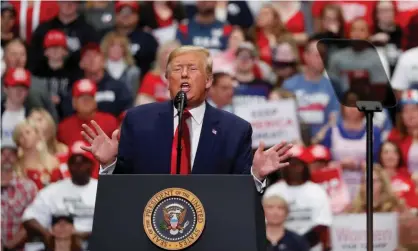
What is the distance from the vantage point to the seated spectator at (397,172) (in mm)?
8375

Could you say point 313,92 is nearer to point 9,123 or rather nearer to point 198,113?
point 9,123

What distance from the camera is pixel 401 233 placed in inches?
315

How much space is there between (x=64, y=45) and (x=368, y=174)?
5551 millimetres

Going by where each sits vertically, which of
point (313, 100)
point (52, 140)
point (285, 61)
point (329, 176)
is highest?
point (285, 61)

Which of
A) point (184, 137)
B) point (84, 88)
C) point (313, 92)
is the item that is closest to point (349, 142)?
point (313, 92)

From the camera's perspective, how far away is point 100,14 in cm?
967

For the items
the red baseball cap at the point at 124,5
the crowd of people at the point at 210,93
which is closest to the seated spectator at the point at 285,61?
the crowd of people at the point at 210,93

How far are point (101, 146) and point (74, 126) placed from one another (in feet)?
15.4

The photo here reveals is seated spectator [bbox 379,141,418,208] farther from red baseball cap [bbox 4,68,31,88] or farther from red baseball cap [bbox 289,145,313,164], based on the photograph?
red baseball cap [bbox 4,68,31,88]

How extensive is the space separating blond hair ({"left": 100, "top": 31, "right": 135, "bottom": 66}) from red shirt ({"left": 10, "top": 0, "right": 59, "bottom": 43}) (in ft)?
1.99

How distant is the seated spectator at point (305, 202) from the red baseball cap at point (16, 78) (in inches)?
91.1

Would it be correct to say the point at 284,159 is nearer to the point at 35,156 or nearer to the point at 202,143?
the point at 202,143

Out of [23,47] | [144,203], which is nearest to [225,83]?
[23,47]

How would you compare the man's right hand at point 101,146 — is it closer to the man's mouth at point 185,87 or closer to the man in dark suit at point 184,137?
the man in dark suit at point 184,137
